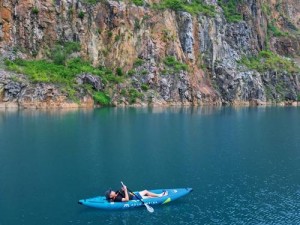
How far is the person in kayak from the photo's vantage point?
4072 cm

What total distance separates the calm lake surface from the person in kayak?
1174 millimetres

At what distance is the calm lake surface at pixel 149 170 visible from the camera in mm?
39188

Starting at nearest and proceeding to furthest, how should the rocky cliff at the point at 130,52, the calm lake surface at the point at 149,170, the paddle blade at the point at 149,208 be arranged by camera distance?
the calm lake surface at the point at 149,170
the paddle blade at the point at 149,208
the rocky cliff at the point at 130,52

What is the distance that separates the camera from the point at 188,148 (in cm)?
6912

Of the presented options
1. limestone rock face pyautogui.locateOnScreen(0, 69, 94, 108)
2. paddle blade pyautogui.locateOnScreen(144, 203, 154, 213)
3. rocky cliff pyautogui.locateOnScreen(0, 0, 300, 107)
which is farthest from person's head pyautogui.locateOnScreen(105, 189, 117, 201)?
rocky cliff pyautogui.locateOnScreen(0, 0, 300, 107)

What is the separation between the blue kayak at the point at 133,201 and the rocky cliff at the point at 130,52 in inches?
3615

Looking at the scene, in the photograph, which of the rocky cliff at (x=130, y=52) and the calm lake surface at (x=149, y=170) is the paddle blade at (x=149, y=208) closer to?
the calm lake surface at (x=149, y=170)

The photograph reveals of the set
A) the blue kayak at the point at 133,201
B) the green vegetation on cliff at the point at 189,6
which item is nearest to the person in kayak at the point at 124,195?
the blue kayak at the point at 133,201

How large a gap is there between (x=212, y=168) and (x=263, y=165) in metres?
7.25

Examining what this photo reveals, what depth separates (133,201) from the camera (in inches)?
1617

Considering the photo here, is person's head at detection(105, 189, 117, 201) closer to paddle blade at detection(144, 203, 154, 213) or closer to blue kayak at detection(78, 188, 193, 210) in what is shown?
blue kayak at detection(78, 188, 193, 210)

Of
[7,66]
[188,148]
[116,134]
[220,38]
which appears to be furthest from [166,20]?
[188,148]

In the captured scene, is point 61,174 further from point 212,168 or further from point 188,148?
point 188,148

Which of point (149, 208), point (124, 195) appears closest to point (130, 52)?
point (124, 195)
